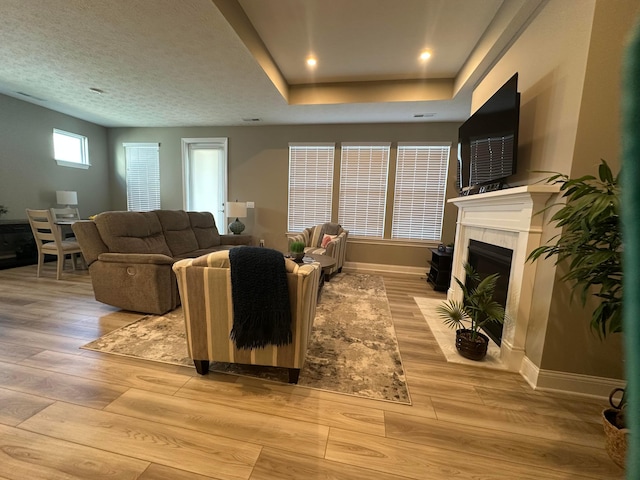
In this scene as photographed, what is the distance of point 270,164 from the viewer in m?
5.23

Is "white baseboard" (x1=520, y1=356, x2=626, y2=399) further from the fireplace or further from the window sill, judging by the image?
the window sill

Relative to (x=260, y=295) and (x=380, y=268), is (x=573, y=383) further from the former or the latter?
(x=380, y=268)

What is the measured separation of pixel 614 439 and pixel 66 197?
720cm

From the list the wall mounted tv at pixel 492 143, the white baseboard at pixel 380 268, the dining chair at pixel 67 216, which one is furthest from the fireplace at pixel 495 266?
the dining chair at pixel 67 216

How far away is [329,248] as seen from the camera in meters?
3.85

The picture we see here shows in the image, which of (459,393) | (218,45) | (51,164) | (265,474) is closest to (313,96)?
(218,45)

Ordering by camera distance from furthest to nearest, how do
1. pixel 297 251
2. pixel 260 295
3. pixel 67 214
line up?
pixel 67 214, pixel 297 251, pixel 260 295

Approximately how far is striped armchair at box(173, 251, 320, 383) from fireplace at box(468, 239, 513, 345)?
1743mm

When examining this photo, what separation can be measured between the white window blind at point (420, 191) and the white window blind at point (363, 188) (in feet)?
0.86

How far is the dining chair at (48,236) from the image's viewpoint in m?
3.62

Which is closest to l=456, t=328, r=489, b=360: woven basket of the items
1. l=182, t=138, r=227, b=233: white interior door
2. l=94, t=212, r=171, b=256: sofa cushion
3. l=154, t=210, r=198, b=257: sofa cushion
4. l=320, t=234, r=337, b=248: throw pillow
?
l=320, t=234, r=337, b=248: throw pillow

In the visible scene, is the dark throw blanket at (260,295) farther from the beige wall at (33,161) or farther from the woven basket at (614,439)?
the beige wall at (33,161)

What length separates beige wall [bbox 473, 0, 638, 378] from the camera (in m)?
1.56

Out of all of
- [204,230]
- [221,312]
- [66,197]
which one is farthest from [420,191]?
[66,197]
